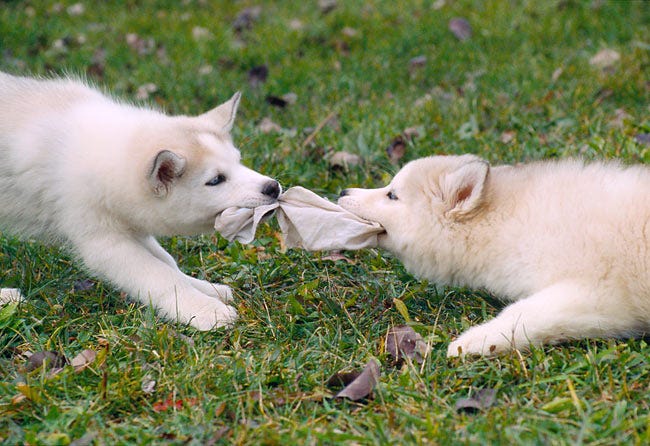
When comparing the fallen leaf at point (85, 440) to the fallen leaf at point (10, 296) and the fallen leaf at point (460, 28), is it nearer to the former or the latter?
the fallen leaf at point (10, 296)

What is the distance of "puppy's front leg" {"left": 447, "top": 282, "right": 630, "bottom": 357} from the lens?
3576 millimetres

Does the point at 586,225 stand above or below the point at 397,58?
above

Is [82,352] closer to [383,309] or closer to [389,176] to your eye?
[383,309]

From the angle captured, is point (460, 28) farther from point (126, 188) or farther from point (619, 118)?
point (126, 188)

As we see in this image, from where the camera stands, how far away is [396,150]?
5938mm

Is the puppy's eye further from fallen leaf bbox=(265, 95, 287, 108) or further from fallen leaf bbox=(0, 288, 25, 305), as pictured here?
fallen leaf bbox=(265, 95, 287, 108)

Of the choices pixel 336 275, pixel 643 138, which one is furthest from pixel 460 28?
pixel 336 275

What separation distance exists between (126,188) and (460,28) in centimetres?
526

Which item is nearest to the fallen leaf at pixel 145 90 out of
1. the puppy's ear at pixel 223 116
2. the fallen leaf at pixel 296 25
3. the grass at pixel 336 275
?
the grass at pixel 336 275

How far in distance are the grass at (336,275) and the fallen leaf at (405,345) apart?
2.0 inches

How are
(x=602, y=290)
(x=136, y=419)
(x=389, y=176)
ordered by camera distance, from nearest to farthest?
(x=136, y=419) → (x=602, y=290) → (x=389, y=176)

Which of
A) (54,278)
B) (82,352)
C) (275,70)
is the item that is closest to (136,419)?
(82,352)

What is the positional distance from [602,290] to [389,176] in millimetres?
2152

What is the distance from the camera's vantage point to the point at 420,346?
3666 millimetres
